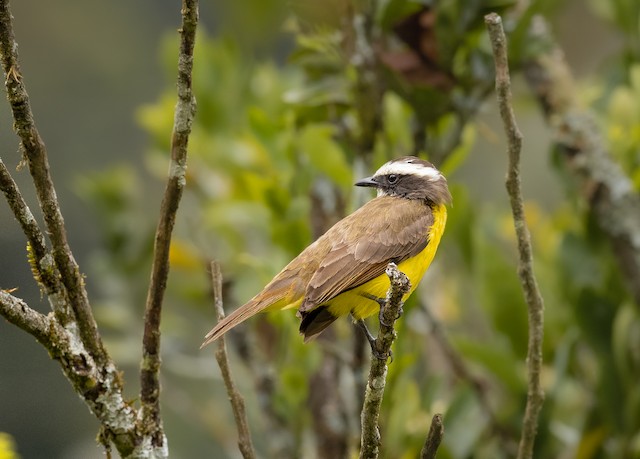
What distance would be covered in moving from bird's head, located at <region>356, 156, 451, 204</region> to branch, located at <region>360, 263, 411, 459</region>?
1194 millimetres

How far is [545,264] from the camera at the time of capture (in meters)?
4.95

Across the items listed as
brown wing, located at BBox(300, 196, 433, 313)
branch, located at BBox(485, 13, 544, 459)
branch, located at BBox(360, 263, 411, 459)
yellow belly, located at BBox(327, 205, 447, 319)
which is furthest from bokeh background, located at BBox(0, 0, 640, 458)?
branch, located at BBox(360, 263, 411, 459)

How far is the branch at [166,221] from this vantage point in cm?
229

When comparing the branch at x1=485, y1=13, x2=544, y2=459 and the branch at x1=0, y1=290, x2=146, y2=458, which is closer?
the branch at x1=0, y1=290, x2=146, y2=458

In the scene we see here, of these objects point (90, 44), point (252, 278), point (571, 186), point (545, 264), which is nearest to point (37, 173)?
point (252, 278)

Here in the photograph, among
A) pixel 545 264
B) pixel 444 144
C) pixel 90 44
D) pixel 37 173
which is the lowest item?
pixel 37 173

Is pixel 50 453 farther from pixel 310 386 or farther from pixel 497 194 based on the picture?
pixel 497 194

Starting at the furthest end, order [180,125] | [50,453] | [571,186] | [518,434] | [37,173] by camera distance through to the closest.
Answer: [50,453] → [571,186] → [518,434] → [180,125] → [37,173]

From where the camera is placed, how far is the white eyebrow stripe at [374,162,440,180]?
141 inches

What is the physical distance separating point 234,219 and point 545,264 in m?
1.57

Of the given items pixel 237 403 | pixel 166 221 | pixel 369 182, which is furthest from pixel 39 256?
pixel 369 182

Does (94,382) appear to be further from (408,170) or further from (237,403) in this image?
(408,170)

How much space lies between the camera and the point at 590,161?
442 centimetres

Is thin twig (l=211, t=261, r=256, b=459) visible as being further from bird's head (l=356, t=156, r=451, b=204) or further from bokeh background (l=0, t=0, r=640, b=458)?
bird's head (l=356, t=156, r=451, b=204)
